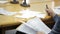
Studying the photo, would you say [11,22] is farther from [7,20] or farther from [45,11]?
[45,11]

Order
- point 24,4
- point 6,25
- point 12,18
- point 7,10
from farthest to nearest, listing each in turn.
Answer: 1. point 24,4
2. point 7,10
3. point 12,18
4. point 6,25

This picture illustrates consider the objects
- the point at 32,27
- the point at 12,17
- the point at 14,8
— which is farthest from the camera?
the point at 14,8

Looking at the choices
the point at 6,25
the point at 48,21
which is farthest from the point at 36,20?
the point at 6,25

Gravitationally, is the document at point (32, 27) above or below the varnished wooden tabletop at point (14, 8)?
below

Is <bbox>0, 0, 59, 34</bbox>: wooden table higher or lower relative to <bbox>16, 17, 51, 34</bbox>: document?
higher

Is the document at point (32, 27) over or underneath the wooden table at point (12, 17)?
underneath

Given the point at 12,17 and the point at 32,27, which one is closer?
Result: the point at 32,27

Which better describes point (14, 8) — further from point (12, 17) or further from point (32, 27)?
point (32, 27)

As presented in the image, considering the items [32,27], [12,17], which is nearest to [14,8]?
[12,17]

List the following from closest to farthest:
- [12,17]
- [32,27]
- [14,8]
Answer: [32,27]
[12,17]
[14,8]

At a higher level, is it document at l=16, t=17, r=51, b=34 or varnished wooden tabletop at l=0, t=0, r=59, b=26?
varnished wooden tabletop at l=0, t=0, r=59, b=26

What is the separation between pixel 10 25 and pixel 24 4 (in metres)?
0.58

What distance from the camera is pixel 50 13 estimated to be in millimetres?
1600

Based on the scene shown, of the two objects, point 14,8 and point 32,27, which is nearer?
point 32,27
